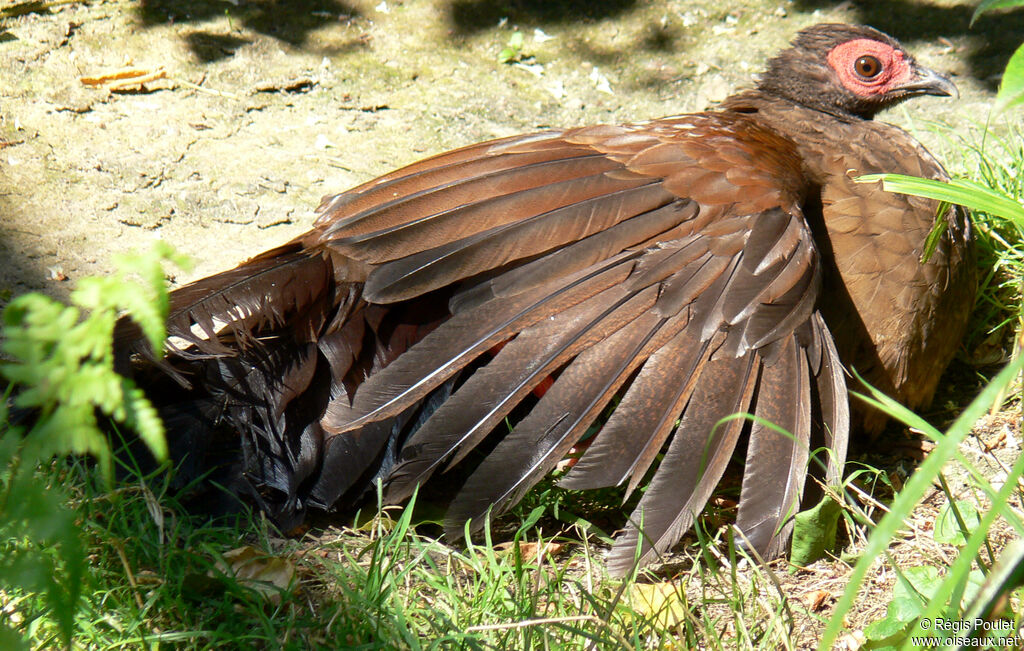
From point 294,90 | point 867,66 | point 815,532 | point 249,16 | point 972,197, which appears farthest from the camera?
point 249,16

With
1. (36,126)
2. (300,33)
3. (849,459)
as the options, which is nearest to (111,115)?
(36,126)

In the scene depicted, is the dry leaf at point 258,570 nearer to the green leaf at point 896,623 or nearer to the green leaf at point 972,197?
the green leaf at point 896,623

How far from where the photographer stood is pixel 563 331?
2.30m

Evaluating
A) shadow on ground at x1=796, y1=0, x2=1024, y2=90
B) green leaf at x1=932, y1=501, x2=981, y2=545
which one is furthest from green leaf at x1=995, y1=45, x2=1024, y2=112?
shadow on ground at x1=796, y1=0, x2=1024, y2=90

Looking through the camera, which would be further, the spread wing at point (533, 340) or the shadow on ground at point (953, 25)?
the shadow on ground at point (953, 25)

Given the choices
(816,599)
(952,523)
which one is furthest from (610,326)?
(952,523)

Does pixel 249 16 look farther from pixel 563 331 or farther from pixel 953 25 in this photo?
pixel 953 25

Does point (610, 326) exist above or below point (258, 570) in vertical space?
above

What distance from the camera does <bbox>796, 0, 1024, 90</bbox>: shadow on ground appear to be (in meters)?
5.02

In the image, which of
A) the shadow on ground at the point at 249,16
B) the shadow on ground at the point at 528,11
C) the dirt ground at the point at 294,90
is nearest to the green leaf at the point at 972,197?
the dirt ground at the point at 294,90

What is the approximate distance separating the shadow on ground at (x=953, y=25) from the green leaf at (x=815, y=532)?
3614mm

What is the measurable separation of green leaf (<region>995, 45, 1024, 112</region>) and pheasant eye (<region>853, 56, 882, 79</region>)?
2405 mm

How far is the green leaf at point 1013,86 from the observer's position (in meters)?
1.11

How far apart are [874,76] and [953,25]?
2460 millimetres
